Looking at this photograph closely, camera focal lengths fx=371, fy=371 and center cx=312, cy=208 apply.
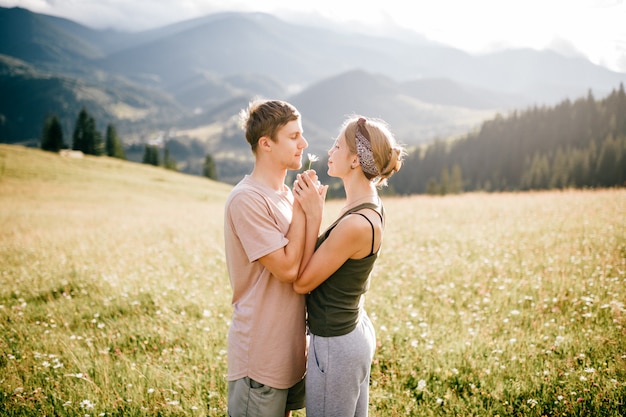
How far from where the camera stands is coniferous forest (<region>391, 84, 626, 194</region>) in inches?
3260

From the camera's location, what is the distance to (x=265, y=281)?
313 centimetres

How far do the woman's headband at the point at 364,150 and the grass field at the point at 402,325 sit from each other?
2.89 meters

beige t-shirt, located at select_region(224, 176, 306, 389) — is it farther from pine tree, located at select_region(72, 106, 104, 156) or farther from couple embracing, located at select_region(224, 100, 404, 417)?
pine tree, located at select_region(72, 106, 104, 156)

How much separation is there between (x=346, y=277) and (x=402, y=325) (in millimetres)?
3597

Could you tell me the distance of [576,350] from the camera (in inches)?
197

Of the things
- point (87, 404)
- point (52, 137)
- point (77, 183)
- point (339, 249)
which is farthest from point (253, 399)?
point (52, 137)

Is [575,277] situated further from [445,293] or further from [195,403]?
[195,403]

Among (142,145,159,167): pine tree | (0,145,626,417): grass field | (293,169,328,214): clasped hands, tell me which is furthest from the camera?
(142,145,159,167): pine tree

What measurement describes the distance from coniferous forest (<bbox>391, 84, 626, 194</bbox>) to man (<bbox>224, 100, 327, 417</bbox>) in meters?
72.2

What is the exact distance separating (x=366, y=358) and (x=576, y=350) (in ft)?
12.0

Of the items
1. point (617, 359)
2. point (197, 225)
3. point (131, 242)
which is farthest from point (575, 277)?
point (197, 225)

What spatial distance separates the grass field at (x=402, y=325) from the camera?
442 centimetres

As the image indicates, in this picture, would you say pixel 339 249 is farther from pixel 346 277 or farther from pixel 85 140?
pixel 85 140

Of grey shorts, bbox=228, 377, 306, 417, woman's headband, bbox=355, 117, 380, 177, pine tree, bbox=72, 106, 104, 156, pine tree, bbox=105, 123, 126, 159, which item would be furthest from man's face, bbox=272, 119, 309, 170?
pine tree, bbox=105, 123, 126, 159
